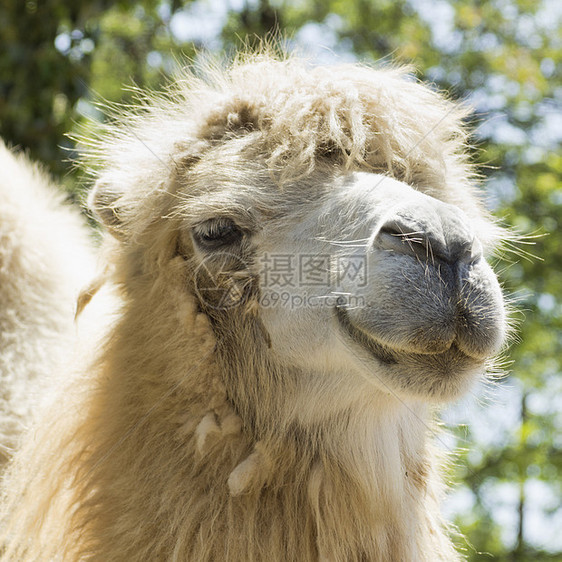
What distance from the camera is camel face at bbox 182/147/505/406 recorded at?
2.11m

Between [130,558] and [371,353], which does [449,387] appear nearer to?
[371,353]

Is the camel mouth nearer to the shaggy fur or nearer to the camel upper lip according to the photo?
the camel upper lip

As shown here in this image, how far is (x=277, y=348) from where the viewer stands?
2.47m

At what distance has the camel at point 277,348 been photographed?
2170mm

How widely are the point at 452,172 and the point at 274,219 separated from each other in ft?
2.71

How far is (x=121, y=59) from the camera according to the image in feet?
38.5

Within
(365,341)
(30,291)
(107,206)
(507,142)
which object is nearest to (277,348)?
(365,341)

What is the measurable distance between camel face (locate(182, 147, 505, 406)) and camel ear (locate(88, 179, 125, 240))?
0.41 meters

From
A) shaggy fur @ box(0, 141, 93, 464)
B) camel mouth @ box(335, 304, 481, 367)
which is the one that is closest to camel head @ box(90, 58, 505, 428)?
camel mouth @ box(335, 304, 481, 367)

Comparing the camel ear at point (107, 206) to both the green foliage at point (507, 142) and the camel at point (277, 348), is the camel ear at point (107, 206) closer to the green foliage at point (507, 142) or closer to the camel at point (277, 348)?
the camel at point (277, 348)

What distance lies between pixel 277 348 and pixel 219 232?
457 millimetres

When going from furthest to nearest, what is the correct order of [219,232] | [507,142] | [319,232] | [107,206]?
[507,142]
[107,206]
[219,232]
[319,232]

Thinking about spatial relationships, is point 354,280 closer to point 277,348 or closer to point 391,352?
point 391,352

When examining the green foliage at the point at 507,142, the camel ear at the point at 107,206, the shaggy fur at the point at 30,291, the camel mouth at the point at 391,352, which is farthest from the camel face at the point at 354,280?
the green foliage at the point at 507,142
